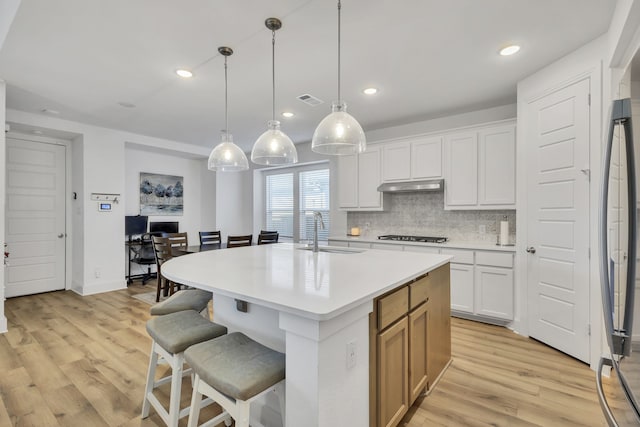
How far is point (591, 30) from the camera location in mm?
2330

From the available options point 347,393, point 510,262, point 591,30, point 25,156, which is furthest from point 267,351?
point 25,156

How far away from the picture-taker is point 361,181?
4.69 meters

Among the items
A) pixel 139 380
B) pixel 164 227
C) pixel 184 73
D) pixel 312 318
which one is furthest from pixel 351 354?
pixel 164 227

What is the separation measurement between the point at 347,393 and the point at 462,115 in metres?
3.90

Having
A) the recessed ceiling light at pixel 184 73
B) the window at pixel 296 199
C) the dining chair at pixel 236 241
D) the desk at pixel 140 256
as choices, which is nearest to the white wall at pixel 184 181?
the desk at pixel 140 256

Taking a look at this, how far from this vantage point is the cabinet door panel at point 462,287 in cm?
354

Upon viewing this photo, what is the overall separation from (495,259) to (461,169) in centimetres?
115

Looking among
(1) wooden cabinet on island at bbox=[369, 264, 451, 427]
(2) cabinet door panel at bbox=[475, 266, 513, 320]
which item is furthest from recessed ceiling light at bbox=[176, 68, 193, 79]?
(2) cabinet door panel at bbox=[475, 266, 513, 320]

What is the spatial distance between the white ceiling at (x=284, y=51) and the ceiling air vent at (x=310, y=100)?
10 cm

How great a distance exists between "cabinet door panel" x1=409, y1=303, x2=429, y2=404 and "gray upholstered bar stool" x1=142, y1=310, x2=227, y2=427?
3.60 feet

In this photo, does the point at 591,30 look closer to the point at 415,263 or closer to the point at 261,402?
the point at 415,263

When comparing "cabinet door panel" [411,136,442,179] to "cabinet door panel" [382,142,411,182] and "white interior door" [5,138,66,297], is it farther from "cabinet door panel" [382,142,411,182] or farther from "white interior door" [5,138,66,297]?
"white interior door" [5,138,66,297]

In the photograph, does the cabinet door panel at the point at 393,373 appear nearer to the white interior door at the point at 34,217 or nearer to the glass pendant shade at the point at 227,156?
the glass pendant shade at the point at 227,156

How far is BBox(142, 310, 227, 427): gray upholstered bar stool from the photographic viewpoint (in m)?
1.57
